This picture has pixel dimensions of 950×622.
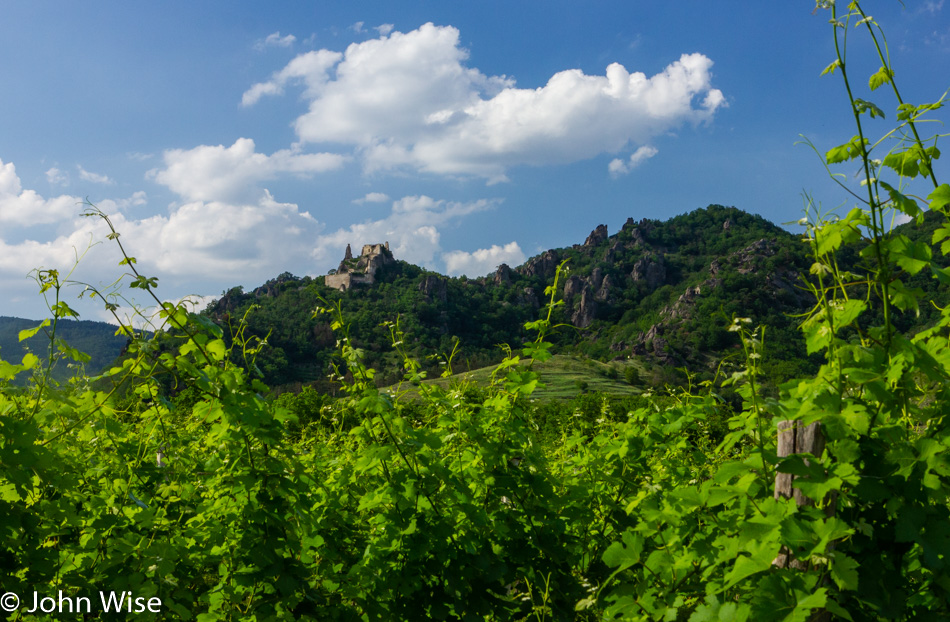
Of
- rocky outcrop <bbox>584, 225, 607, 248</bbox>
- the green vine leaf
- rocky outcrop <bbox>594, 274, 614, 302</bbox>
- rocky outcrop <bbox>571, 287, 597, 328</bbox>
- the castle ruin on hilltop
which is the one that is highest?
rocky outcrop <bbox>584, 225, 607, 248</bbox>

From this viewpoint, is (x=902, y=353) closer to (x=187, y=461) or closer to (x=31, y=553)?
(x=31, y=553)

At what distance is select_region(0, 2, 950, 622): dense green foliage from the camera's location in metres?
1.57

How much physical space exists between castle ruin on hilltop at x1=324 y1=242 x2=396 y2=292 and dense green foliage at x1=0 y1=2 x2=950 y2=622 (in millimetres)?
80661

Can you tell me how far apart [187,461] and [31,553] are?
1.17m

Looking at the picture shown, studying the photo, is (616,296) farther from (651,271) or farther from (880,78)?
(880,78)

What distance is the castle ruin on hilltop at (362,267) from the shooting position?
86.0m

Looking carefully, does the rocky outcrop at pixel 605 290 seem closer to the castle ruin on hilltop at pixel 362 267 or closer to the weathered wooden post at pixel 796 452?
the castle ruin on hilltop at pixel 362 267

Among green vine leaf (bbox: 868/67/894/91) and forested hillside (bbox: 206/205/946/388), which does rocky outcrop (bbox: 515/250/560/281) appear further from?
green vine leaf (bbox: 868/67/894/91)

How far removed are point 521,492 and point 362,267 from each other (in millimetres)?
92838

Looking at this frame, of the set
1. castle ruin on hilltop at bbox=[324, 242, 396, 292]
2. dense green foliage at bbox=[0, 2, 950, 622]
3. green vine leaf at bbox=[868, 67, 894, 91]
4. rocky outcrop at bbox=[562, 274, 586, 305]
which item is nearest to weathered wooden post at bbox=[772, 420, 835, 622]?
dense green foliage at bbox=[0, 2, 950, 622]

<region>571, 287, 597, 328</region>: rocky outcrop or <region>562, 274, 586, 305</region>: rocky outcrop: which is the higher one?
<region>562, 274, 586, 305</region>: rocky outcrop

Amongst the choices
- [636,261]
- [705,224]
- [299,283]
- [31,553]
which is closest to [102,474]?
[31,553]

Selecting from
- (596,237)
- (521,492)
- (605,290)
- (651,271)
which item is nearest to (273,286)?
(605,290)

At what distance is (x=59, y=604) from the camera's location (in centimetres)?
209
